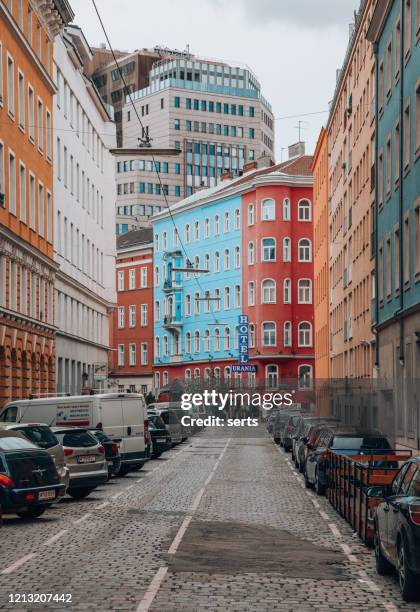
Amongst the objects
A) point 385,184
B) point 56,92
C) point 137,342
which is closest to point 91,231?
point 56,92

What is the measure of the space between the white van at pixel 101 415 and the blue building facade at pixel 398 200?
27.1 feet

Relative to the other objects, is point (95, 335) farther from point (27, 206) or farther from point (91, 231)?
point (27, 206)

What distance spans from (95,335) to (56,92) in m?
19.5

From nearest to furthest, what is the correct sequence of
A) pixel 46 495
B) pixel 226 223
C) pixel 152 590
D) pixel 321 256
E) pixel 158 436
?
1. pixel 152 590
2. pixel 46 495
3. pixel 158 436
4. pixel 321 256
5. pixel 226 223

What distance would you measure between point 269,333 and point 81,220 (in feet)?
111

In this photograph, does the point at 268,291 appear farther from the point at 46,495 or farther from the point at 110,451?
the point at 46,495

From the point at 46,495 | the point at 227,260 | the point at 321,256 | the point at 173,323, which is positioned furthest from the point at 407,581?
the point at 173,323

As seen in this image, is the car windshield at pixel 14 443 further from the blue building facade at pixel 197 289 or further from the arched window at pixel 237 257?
the arched window at pixel 237 257

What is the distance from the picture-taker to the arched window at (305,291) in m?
99.5

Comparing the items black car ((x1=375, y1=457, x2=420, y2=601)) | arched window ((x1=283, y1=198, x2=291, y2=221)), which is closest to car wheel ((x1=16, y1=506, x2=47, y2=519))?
black car ((x1=375, y1=457, x2=420, y2=601))

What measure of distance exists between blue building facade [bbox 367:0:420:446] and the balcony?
206ft

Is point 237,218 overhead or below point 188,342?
overhead

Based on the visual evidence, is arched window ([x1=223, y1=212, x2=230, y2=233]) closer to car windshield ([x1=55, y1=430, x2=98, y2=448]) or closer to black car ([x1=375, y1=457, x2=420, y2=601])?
car windshield ([x1=55, y1=430, x2=98, y2=448])

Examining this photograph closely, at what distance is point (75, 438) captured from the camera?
82.4ft
